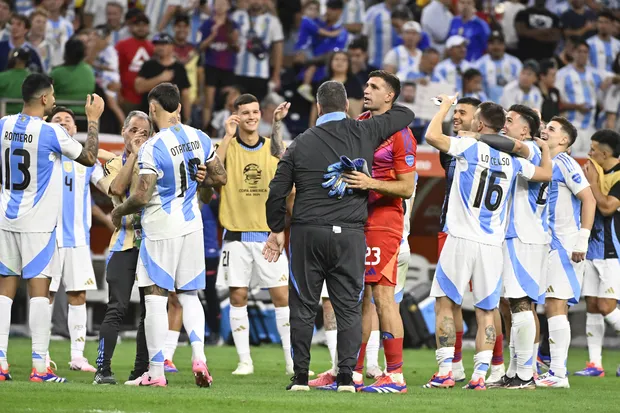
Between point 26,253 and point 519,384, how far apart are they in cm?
470

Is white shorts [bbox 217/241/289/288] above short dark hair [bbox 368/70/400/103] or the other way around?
the other way around

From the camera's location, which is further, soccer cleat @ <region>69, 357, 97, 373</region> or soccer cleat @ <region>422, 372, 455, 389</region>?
soccer cleat @ <region>69, 357, 97, 373</region>

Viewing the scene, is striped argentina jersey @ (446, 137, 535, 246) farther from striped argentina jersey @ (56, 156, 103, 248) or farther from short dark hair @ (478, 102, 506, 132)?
striped argentina jersey @ (56, 156, 103, 248)

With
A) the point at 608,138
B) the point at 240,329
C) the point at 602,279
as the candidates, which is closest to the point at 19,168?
the point at 240,329

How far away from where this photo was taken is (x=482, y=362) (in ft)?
32.4

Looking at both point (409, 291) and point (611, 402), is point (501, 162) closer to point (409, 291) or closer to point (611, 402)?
point (611, 402)

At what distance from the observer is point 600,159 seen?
40.8 feet

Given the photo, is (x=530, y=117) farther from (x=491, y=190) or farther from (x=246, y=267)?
(x=246, y=267)

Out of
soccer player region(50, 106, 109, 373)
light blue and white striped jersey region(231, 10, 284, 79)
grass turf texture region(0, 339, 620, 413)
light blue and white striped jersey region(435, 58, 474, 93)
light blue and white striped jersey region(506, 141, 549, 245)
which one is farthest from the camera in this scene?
light blue and white striped jersey region(435, 58, 474, 93)

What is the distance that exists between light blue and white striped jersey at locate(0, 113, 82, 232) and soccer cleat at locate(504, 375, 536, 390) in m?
4.50

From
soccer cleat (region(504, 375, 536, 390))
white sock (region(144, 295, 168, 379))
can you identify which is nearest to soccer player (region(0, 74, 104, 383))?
white sock (region(144, 295, 168, 379))

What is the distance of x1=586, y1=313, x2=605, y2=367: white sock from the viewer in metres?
12.7

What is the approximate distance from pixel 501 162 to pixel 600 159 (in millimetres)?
3080

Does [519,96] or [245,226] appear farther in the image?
[519,96]
